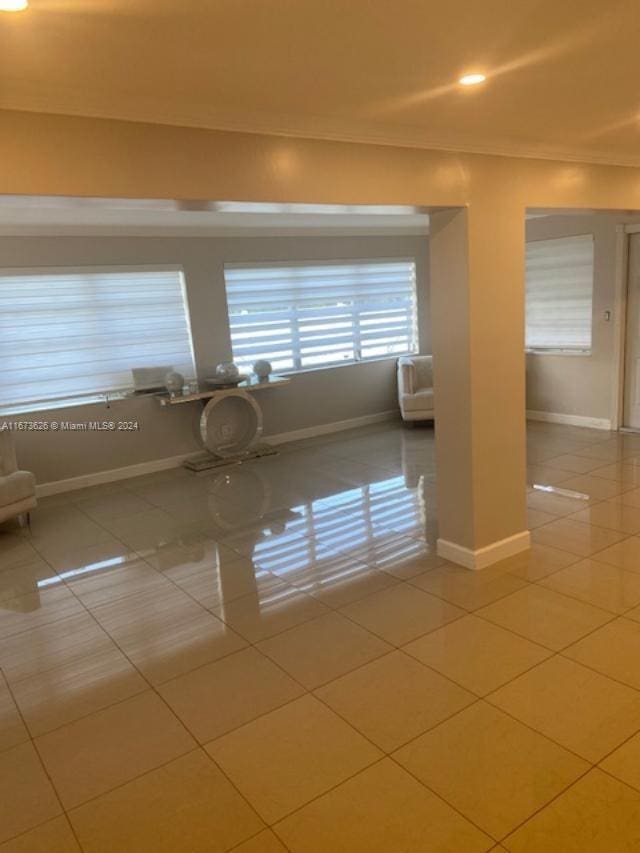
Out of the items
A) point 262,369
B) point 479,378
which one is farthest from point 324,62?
point 262,369

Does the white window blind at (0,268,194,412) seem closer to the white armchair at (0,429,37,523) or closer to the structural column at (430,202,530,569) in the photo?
the white armchair at (0,429,37,523)

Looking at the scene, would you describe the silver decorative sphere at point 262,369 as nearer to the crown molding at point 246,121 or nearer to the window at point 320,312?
the window at point 320,312

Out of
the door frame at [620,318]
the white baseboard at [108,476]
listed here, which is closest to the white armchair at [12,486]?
the white baseboard at [108,476]

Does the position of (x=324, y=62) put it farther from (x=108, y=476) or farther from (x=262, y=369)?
(x=108, y=476)

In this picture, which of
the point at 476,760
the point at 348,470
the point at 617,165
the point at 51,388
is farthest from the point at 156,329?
the point at 476,760

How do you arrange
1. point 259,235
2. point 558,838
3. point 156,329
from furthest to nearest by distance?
point 259,235 → point 156,329 → point 558,838

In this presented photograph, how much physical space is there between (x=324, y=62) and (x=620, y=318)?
513 centimetres

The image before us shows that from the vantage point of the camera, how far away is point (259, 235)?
21.3 ft

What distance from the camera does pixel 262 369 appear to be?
21.1 feet

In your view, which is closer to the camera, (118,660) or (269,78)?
(269,78)

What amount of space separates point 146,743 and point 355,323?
5.84 meters

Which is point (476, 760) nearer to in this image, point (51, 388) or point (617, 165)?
point (617, 165)

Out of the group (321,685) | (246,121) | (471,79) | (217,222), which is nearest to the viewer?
(471,79)

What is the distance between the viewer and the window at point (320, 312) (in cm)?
663
